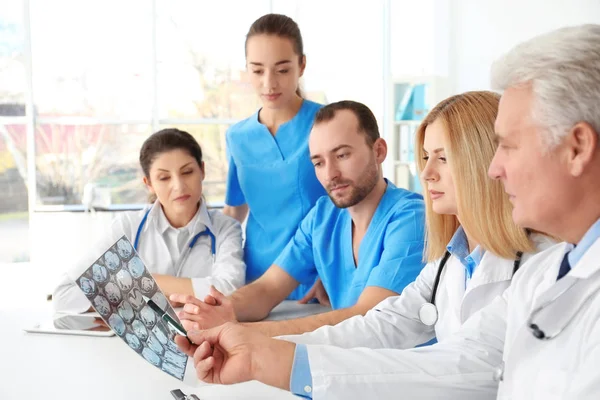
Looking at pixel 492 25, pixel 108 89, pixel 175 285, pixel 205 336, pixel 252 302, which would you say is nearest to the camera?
pixel 205 336

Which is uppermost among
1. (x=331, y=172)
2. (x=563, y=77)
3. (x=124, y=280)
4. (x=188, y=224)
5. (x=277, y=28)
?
(x=277, y=28)

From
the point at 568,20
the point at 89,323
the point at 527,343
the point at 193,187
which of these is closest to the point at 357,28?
the point at 568,20

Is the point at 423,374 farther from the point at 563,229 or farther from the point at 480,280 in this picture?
the point at 563,229

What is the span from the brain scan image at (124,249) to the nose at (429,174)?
0.67 metres

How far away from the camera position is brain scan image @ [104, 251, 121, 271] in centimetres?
160

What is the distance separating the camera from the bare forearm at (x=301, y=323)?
1.89m

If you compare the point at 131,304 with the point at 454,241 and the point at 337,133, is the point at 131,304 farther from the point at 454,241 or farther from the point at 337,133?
the point at 337,133

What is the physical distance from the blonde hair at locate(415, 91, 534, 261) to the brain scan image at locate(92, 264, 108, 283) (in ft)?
2.49

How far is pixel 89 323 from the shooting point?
2.14 m

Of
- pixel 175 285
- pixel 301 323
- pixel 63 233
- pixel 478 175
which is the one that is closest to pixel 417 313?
pixel 301 323

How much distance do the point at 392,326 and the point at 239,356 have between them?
0.53 m

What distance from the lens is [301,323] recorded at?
194 centimetres

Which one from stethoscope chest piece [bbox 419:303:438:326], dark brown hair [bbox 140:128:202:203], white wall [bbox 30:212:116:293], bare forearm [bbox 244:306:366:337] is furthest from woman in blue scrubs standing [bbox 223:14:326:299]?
white wall [bbox 30:212:116:293]

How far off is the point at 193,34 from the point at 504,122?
205 inches
